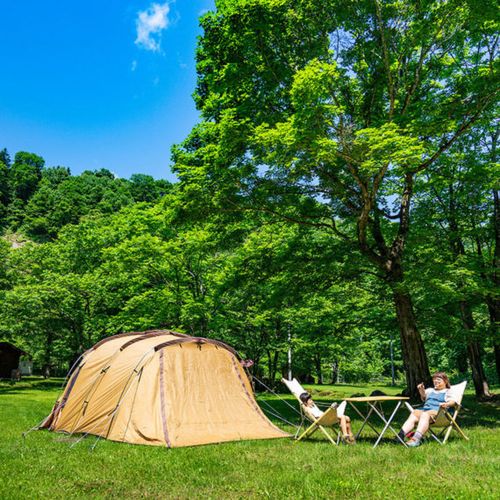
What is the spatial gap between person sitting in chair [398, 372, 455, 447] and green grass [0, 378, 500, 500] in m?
0.21

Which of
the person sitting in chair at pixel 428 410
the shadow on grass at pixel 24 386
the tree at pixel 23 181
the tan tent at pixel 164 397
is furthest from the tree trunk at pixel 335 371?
the tree at pixel 23 181

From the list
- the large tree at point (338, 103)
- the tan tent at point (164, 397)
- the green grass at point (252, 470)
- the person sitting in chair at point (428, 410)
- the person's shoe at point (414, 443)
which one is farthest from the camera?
the large tree at point (338, 103)

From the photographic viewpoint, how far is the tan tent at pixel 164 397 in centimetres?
695

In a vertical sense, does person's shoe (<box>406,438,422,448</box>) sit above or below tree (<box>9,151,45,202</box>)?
below

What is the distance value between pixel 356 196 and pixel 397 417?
212 inches

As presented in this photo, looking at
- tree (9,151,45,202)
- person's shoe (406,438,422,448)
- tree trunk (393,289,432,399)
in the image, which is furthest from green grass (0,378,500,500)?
tree (9,151,45,202)

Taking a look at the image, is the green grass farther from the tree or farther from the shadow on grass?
the tree

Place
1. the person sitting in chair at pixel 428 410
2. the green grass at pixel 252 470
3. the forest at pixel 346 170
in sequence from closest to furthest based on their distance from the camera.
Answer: the green grass at pixel 252 470 → the person sitting in chair at pixel 428 410 → the forest at pixel 346 170

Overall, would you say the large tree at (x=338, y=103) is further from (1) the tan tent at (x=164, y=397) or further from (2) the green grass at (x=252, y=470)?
(2) the green grass at (x=252, y=470)

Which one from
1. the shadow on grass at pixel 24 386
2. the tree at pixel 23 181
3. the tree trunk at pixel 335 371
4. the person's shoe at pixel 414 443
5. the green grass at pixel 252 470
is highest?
the tree at pixel 23 181

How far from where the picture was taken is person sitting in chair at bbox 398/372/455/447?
633 cm

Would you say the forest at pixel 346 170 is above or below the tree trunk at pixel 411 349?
above

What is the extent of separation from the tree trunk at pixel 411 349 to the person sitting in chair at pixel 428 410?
430 cm

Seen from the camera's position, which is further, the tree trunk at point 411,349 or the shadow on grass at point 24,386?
the shadow on grass at point 24,386
